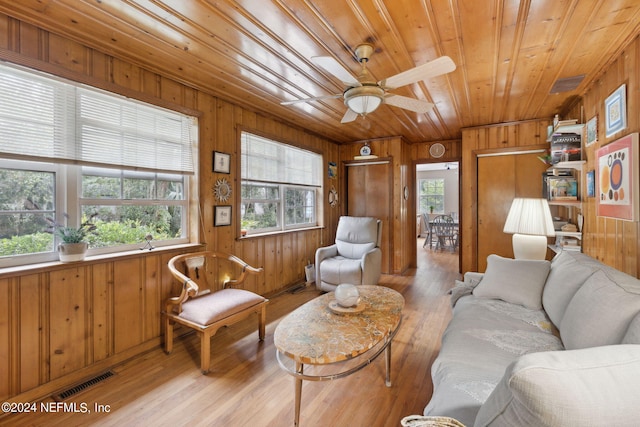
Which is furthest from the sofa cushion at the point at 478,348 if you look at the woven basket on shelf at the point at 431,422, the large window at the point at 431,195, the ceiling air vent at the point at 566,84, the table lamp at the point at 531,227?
the large window at the point at 431,195

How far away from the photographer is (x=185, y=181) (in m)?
2.87

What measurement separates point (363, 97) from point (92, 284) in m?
2.36

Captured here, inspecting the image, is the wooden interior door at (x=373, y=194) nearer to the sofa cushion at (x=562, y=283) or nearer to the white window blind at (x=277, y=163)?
the white window blind at (x=277, y=163)

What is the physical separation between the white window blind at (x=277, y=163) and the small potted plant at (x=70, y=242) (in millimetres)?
1742

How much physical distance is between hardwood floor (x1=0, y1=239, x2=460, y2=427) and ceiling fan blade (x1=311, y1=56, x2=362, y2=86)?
2.04 m

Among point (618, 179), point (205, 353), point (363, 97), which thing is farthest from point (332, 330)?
point (618, 179)

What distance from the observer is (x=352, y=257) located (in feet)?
13.5

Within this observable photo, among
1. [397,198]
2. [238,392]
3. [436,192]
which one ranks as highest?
[436,192]

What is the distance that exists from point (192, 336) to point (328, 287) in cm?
170

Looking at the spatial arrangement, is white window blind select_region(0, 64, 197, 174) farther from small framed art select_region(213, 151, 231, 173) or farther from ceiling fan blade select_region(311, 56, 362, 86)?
ceiling fan blade select_region(311, 56, 362, 86)

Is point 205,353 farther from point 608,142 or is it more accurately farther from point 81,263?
point 608,142

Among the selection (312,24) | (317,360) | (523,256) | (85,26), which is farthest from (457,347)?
(85,26)

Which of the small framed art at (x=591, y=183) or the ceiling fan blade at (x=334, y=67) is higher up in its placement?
the ceiling fan blade at (x=334, y=67)

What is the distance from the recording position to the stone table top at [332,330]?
1442mm
